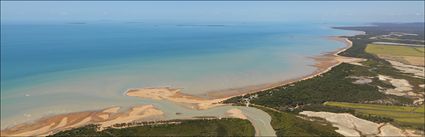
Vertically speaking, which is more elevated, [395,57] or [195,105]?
[395,57]

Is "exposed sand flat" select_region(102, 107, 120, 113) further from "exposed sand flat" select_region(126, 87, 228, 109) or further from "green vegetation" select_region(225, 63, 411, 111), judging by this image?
"green vegetation" select_region(225, 63, 411, 111)

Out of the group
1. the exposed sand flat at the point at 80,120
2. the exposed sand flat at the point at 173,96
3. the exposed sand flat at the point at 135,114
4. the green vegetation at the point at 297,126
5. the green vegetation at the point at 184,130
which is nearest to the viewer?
the green vegetation at the point at 184,130

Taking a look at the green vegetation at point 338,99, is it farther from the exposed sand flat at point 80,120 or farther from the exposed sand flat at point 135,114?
the exposed sand flat at point 80,120

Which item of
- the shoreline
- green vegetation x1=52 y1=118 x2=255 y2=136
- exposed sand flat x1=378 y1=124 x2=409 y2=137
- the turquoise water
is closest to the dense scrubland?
green vegetation x1=52 y1=118 x2=255 y2=136

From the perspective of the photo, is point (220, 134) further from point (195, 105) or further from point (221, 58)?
point (221, 58)

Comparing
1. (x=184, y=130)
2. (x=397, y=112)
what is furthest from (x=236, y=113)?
(x=397, y=112)

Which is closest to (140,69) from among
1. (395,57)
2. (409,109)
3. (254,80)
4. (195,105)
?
(254,80)

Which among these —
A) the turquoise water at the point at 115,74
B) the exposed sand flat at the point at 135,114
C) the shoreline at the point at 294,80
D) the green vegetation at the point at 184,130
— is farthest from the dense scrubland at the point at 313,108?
the turquoise water at the point at 115,74
